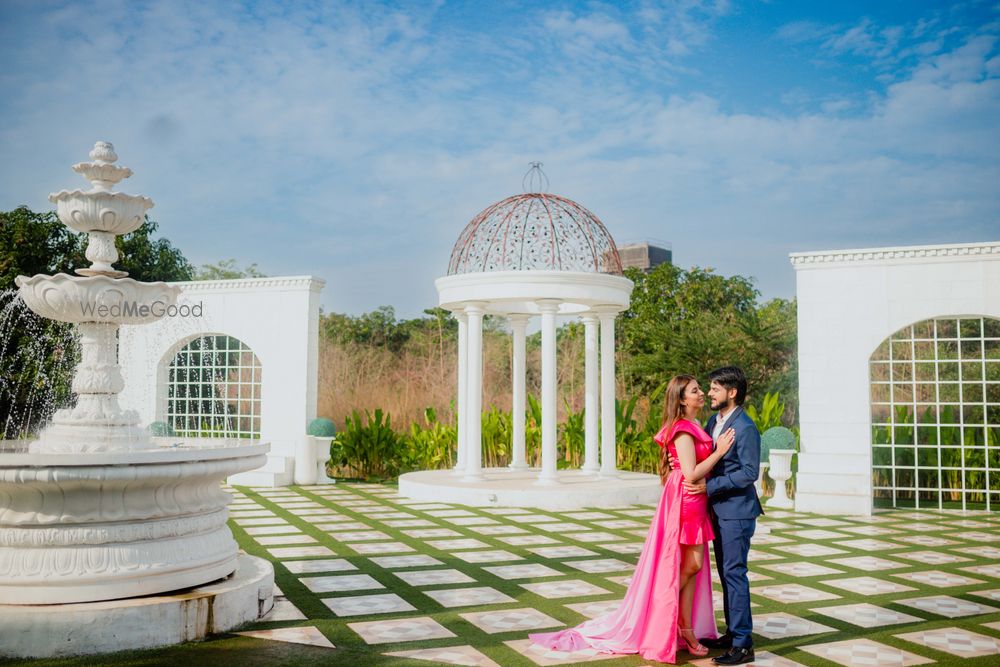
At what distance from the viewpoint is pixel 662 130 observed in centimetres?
2089

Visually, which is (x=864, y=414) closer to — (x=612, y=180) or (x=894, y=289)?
(x=894, y=289)

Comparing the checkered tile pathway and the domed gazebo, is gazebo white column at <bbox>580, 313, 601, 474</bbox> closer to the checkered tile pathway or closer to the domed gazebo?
the domed gazebo

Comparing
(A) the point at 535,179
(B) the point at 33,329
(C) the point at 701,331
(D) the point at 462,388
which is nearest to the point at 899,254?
(A) the point at 535,179

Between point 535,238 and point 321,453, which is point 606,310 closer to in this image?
point 535,238

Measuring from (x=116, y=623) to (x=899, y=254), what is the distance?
438 inches

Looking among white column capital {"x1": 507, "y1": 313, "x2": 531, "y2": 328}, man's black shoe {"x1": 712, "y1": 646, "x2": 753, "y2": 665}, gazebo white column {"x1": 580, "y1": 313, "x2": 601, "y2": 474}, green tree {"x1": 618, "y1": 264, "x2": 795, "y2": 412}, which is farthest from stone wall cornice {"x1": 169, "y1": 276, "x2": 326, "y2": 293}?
man's black shoe {"x1": 712, "y1": 646, "x2": 753, "y2": 665}

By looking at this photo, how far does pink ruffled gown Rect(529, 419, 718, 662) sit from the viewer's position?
4.74m

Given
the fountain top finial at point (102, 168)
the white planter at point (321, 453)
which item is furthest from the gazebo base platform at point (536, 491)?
the fountain top finial at point (102, 168)

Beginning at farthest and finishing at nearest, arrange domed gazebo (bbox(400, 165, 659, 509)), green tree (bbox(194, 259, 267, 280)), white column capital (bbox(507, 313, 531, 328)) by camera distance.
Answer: green tree (bbox(194, 259, 267, 280)) → white column capital (bbox(507, 313, 531, 328)) → domed gazebo (bbox(400, 165, 659, 509))

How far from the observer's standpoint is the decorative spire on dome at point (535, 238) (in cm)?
1277

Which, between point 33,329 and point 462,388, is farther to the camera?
point 33,329

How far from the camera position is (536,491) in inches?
467

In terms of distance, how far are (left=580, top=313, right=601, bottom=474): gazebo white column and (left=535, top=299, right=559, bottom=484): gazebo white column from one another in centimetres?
130

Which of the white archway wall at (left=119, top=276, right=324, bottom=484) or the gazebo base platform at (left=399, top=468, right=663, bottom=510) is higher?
the white archway wall at (left=119, top=276, right=324, bottom=484)
